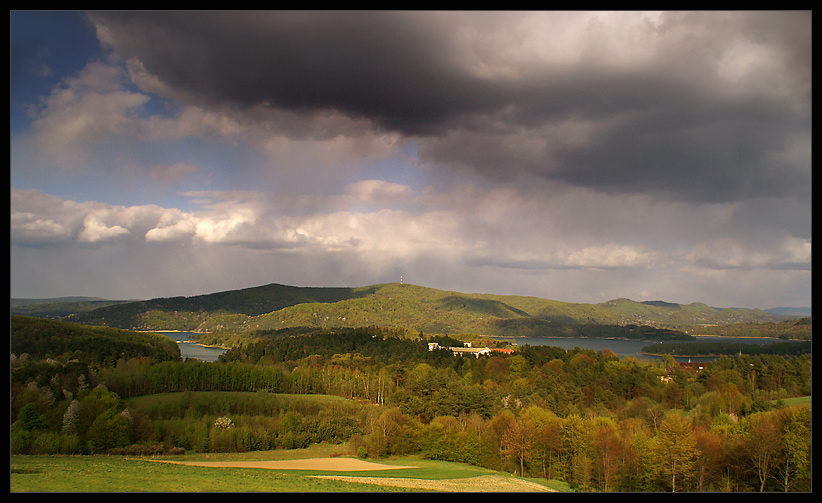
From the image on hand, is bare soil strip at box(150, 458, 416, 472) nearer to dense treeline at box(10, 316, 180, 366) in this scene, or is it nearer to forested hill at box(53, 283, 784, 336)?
dense treeline at box(10, 316, 180, 366)

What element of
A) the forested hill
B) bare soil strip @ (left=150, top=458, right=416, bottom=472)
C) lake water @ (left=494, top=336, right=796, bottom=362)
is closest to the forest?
bare soil strip @ (left=150, top=458, right=416, bottom=472)

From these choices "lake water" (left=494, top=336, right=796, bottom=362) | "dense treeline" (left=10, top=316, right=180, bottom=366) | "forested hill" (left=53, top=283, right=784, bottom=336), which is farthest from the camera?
"forested hill" (left=53, top=283, right=784, bottom=336)

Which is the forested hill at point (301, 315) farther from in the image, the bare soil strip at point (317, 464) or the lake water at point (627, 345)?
the bare soil strip at point (317, 464)

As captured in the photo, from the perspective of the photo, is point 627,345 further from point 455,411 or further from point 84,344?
point 84,344

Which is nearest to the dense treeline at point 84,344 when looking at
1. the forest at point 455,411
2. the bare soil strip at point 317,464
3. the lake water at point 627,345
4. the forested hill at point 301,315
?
the forest at point 455,411

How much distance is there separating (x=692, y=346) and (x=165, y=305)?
367ft

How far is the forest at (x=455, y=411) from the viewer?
14.5 meters

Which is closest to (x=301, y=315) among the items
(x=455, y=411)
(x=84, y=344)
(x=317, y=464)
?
(x=84, y=344)

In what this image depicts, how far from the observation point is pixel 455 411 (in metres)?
28.6

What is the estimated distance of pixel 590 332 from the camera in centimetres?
16088

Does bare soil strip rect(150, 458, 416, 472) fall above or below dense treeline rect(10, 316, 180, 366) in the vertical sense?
below

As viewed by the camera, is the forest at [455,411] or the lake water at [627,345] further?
the lake water at [627,345]

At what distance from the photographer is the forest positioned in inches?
571
